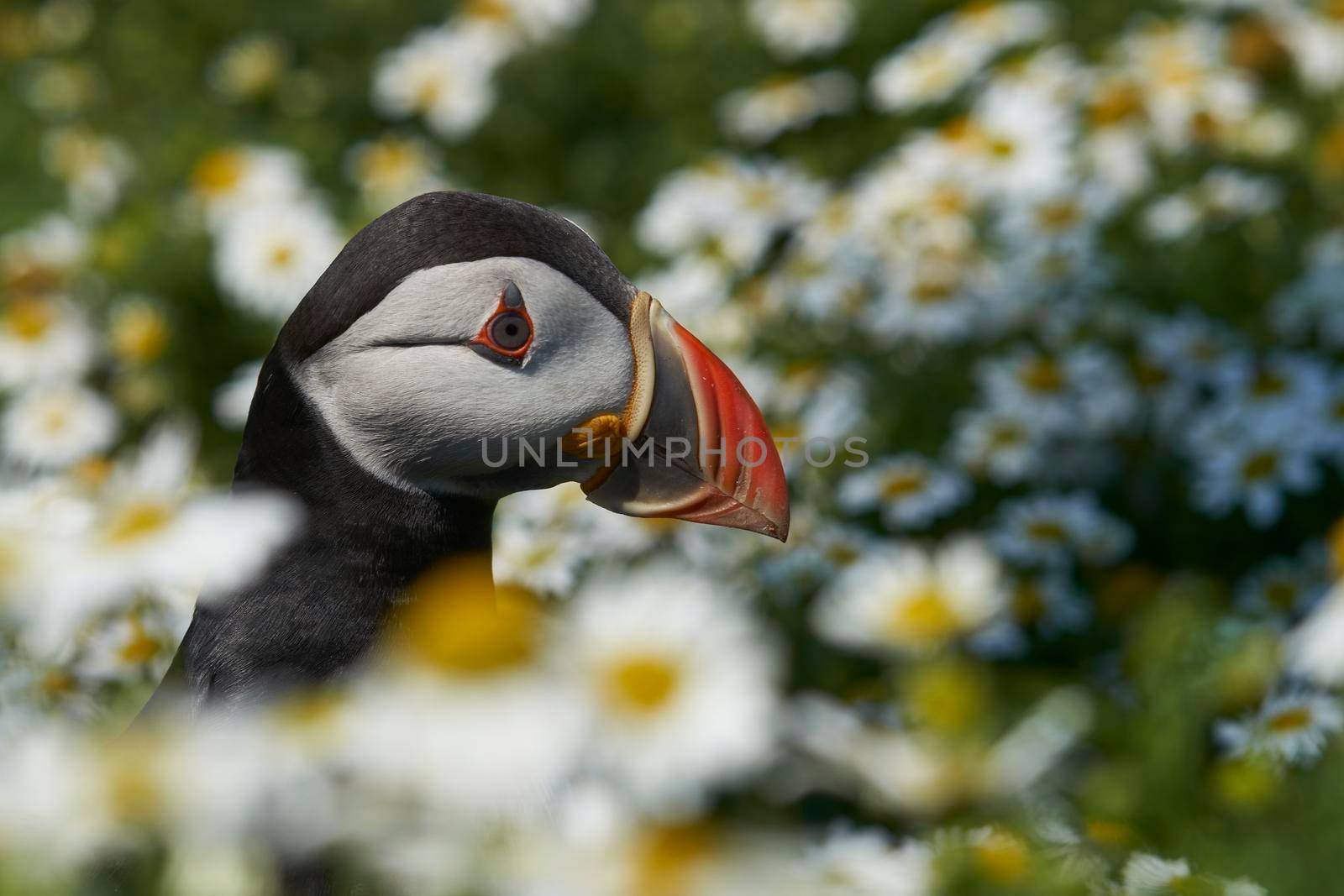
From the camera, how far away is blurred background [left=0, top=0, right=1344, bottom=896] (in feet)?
2.56

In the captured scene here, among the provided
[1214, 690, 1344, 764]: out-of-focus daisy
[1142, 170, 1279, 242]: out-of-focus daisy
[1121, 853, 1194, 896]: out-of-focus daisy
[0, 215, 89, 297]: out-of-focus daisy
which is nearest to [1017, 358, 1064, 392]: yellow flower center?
[1142, 170, 1279, 242]: out-of-focus daisy

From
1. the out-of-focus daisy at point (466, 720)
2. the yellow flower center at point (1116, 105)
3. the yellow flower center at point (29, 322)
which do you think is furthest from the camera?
the yellow flower center at point (1116, 105)

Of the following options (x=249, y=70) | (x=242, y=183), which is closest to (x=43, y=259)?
(x=242, y=183)

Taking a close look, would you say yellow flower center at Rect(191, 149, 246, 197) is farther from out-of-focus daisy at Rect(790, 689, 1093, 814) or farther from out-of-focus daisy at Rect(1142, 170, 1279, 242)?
out-of-focus daisy at Rect(1142, 170, 1279, 242)

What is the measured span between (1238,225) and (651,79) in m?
1.86

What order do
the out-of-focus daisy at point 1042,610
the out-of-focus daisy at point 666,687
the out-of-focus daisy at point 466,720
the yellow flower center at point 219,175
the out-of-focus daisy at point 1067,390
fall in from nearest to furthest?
the out-of-focus daisy at point 466,720 < the out-of-focus daisy at point 666,687 < the out-of-focus daisy at point 1042,610 < the out-of-focus daisy at point 1067,390 < the yellow flower center at point 219,175

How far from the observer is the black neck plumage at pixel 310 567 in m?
1.62

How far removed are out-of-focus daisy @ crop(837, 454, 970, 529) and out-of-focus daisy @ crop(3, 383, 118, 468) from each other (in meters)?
1.53

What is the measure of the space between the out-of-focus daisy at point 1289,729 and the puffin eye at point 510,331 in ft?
3.66

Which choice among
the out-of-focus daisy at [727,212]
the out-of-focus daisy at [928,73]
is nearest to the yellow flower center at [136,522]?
the out-of-focus daisy at [727,212]

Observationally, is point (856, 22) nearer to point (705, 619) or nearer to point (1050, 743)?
point (1050, 743)

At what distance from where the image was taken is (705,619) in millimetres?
1014

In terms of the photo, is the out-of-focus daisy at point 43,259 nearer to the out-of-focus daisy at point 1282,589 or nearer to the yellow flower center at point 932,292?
the yellow flower center at point 932,292

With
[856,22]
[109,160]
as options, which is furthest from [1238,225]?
[109,160]
